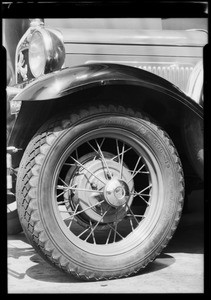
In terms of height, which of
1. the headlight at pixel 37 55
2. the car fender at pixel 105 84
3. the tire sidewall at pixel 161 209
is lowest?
the tire sidewall at pixel 161 209

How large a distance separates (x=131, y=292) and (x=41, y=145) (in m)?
0.82

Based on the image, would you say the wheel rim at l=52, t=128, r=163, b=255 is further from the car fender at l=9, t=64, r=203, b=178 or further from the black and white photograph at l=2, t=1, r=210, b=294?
the car fender at l=9, t=64, r=203, b=178

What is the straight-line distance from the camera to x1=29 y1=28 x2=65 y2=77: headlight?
3607 mm

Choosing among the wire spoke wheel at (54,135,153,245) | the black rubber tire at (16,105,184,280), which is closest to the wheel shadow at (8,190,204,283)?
the black rubber tire at (16,105,184,280)

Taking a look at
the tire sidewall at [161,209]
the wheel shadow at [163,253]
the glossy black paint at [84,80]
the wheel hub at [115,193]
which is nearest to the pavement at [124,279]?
the wheel shadow at [163,253]

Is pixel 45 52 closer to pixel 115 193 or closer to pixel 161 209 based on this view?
pixel 115 193

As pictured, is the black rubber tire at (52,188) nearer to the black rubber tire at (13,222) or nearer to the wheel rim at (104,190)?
the wheel rim at (104,190)

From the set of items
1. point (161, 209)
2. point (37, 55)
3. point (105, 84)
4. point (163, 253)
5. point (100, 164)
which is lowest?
point (163, 253)

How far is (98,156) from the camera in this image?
3318 millimetres

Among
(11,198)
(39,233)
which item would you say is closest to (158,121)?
(39,233)

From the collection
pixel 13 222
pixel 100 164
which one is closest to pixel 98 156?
pixel 100 164

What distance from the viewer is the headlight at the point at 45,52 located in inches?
142

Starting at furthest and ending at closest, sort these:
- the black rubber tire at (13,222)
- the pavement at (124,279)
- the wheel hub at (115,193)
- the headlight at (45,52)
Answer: the black rubber tire at (13,222)
the headlight at (45,52)
the wheel hub at (115,193)
the pavement at (124,279)

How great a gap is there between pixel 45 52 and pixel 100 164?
777mm
